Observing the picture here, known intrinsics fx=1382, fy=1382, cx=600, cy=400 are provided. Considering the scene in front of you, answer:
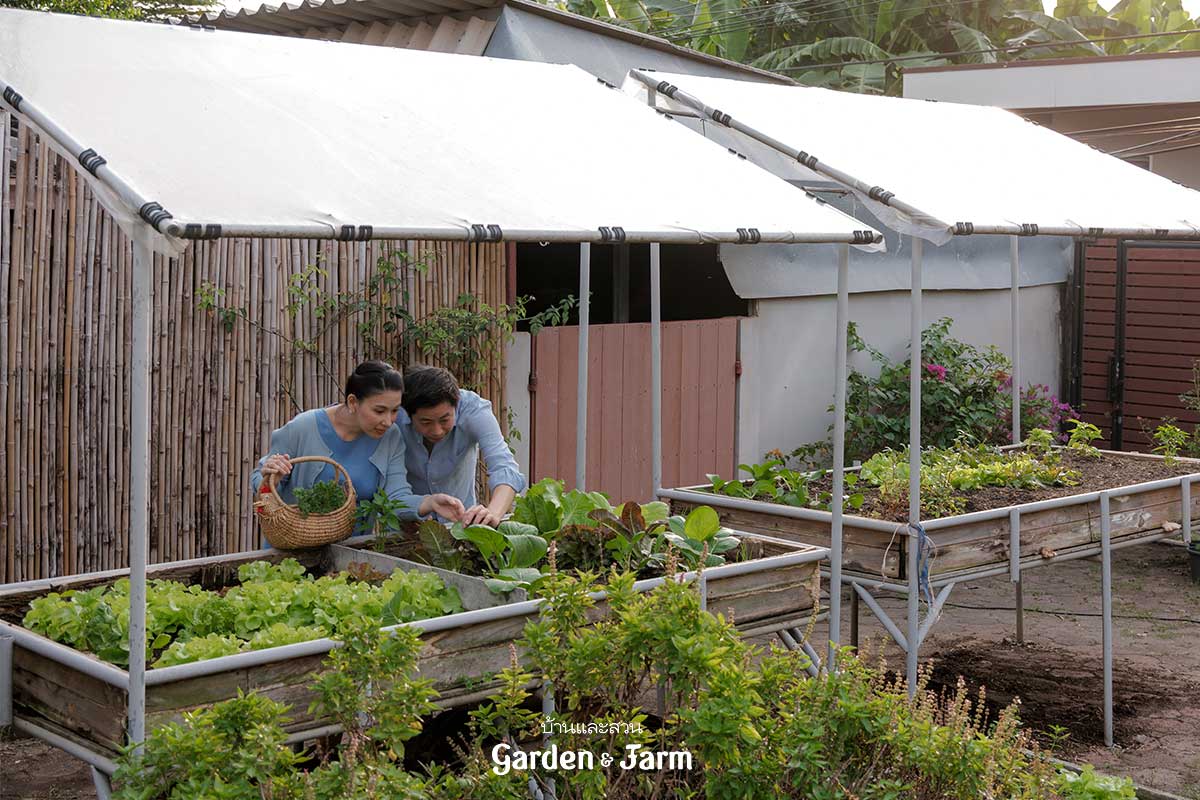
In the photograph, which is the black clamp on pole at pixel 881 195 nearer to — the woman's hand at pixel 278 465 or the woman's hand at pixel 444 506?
the woman's hand at pixel 444 506

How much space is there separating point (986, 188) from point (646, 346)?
299cm

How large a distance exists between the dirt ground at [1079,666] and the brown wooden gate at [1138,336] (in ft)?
5.56

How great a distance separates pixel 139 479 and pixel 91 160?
75cm

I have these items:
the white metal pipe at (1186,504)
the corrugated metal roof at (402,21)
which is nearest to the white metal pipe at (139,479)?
the corrugated metal roof at (402,21)

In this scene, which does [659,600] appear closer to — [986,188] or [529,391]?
[986,188]

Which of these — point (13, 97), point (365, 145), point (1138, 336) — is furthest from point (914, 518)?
point (1138, 336)

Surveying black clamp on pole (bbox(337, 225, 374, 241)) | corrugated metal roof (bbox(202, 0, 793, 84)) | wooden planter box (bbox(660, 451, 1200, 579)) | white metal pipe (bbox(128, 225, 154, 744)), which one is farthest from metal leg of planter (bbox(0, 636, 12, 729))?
corrugated metal roof (bbox(202, 0, 793, 84))

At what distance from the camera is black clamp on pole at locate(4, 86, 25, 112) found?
11.2ft

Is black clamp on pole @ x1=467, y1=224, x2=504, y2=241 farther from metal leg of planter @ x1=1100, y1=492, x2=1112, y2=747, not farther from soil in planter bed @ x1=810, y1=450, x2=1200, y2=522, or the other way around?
metal leg of planter @ x1=1100, y1=492, x2=1112, y2=747

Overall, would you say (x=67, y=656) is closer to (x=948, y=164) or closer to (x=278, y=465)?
(x=278, y=465)

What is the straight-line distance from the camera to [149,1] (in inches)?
563

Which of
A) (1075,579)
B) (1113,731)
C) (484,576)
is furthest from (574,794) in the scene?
(1075,579)

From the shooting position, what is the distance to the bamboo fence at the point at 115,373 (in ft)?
18.7

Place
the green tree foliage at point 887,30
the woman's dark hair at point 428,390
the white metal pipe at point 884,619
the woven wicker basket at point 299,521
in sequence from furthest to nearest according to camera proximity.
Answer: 1. the green tree foliage at point 887,30
2. the white metal pipe at point 884,619
3. the woman's dark hair at point 428,390
4. the woven wicker basket at point 299,521
